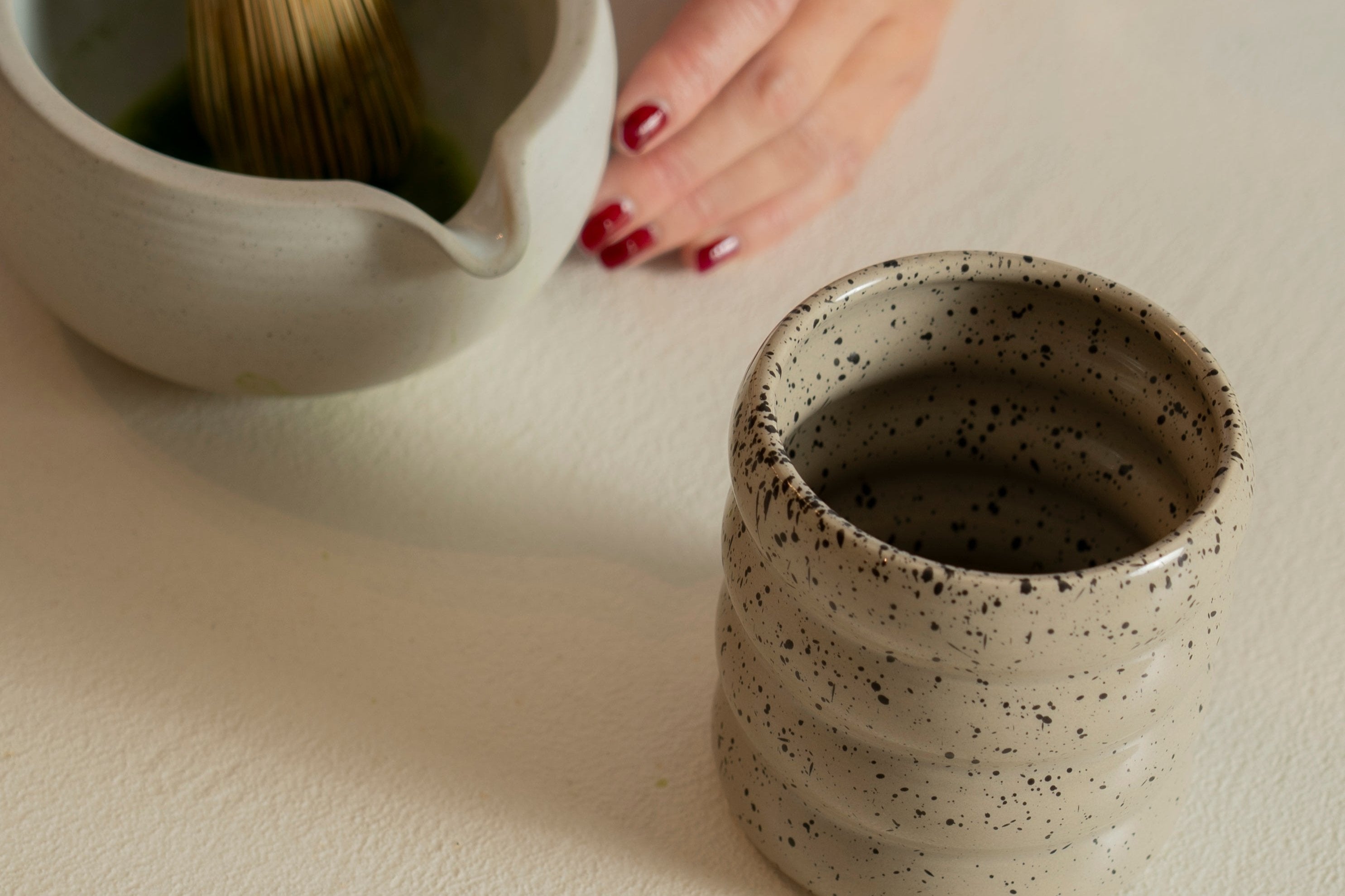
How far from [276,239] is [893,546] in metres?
0.20

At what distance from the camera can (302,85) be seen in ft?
1.58

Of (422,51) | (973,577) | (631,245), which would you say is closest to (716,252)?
(631,245)

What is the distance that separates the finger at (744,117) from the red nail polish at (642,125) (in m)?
0.02

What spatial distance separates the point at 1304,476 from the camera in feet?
1.54

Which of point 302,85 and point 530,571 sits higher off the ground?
point 302,85

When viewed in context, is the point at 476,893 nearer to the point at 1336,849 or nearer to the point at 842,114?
the point at 1336,849

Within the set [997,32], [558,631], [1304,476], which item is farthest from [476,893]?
[997,32]

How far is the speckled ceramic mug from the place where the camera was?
0.93 feet

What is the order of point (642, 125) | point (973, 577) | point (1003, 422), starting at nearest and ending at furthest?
point (973, 577) → point (1003, 422) → point (642, 125)

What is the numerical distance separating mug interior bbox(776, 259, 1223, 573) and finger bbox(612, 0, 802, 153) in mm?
181

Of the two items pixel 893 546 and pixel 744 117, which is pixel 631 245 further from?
pixel 893 546

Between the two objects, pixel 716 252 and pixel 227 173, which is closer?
pixel 227 173

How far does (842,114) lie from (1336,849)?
34 centimetres

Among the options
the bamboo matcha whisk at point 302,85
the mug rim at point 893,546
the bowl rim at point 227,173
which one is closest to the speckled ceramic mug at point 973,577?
the mug rim at point 893,546
